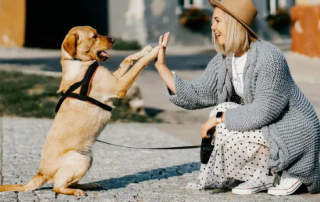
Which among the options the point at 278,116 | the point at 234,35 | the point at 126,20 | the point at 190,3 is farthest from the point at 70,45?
the point at 190,3

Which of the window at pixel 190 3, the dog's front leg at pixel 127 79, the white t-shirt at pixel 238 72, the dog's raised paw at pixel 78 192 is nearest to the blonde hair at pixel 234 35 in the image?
the white t-shirt at pixel 238 72

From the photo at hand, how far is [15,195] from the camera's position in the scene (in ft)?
14.6

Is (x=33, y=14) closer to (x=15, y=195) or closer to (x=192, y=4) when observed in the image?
(x=192, y=4)

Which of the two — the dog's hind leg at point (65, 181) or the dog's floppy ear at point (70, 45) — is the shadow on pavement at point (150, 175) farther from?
the dog's floppy ear at point (70, 45)

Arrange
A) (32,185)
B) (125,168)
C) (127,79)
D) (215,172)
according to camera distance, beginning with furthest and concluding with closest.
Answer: (125,168), (127,79), (215,172), (32,185)

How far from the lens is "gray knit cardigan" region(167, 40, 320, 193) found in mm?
4301

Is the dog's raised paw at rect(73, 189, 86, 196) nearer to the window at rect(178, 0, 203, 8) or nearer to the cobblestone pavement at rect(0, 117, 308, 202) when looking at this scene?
the cobblestone pavement at rect(0, 117, 308, 202)

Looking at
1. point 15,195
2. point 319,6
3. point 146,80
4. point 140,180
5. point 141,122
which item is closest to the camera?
point 15,195

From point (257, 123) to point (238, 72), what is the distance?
1.67 ft

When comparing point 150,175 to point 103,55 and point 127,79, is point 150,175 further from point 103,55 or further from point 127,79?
point 103,55

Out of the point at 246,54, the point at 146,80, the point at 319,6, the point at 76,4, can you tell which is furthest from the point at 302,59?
the point at 76,4

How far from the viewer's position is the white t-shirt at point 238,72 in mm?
4594

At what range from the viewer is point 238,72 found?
15.2 ft

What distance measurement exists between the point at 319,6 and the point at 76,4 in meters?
12.7
